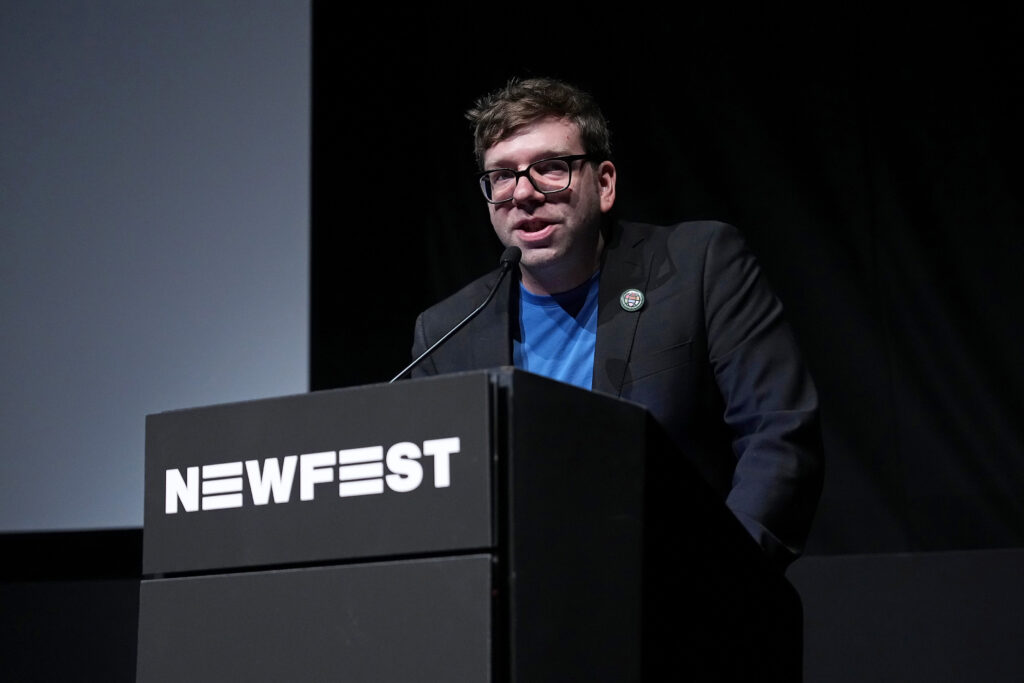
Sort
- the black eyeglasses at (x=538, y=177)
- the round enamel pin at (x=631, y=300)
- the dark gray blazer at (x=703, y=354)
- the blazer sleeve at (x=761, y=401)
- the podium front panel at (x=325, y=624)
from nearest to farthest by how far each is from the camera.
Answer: the podium front panel at (x=325, y=624)
the blazer sleeve at (x=761, y=401)
the dark gray blazer at (x=703, y=354)
the round enamel pin at (x=631, y=300)
the black eyeglasses at (x=538, y=177)

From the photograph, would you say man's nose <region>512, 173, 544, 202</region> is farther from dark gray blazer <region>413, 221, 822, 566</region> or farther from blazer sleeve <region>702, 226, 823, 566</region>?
blazer sleeve <region>702, 226, 823, 566</region>

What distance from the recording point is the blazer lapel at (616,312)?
1871 millimetres

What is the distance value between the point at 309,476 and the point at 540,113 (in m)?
1.17

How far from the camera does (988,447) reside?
276 cm

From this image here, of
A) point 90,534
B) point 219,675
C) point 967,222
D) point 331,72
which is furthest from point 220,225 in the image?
point 219,675

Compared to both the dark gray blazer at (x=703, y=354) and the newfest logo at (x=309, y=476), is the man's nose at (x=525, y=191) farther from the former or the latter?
the newfest logo at (x=309, y=476)

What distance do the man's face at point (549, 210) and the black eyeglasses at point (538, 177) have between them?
0.01 meters

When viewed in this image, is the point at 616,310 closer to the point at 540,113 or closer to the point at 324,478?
the point at 540,113

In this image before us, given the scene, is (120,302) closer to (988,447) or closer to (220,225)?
(220,225)

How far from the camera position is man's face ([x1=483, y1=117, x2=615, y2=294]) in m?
2.06

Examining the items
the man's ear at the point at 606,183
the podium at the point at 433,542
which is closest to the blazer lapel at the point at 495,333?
the man's ear at the point at 606,183

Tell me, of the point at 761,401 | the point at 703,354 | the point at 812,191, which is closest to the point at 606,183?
the point at 703,354

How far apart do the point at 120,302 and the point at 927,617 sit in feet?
7.07

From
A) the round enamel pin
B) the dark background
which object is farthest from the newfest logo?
the dark background
